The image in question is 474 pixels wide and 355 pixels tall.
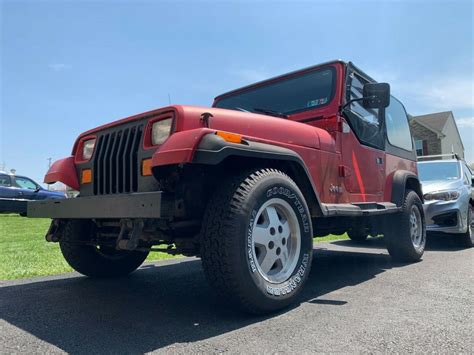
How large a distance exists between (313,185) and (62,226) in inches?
94.5

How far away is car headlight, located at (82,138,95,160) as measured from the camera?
11.9ft

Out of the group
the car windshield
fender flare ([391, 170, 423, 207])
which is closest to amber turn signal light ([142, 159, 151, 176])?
fender flare ([391, 170, 423, 207])

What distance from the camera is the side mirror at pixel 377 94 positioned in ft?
13.5

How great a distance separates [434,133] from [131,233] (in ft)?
107

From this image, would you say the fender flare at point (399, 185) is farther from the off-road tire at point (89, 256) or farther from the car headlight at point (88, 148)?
the car headlight at point (88, 148)

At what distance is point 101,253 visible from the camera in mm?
4164

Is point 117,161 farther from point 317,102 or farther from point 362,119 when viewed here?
point 362,119

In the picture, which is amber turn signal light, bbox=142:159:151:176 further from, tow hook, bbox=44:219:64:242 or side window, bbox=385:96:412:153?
side window, bbox=385:96:412:153

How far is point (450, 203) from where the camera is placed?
683 cm

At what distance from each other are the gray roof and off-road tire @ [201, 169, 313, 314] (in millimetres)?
32356

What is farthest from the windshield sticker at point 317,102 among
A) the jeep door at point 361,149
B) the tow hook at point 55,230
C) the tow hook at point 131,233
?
the tow hook at point 55,230

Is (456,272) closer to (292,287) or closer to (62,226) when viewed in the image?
(292,287)

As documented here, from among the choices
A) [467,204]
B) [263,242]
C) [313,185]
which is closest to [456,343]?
[263,242]

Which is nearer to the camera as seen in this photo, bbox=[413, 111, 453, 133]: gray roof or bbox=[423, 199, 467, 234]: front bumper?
bbox=[423, 199, 467, 234]: front bumper
